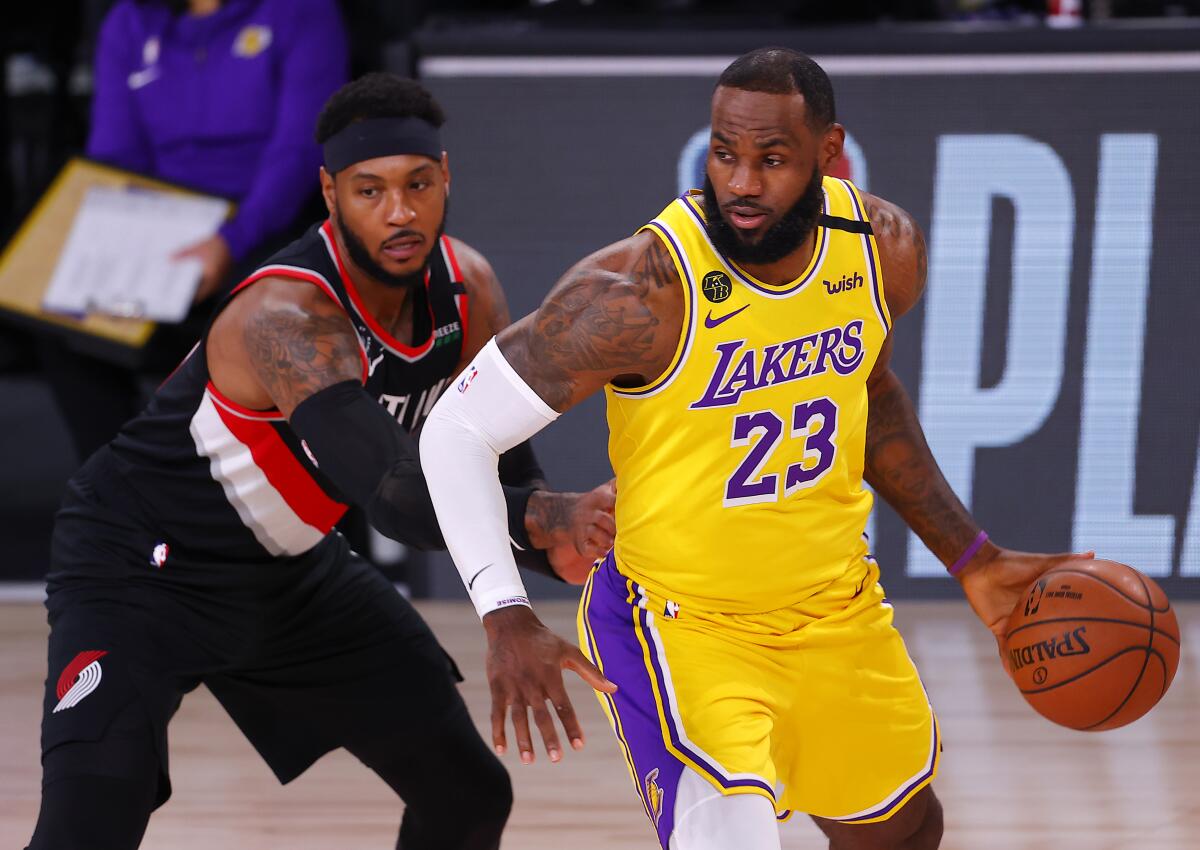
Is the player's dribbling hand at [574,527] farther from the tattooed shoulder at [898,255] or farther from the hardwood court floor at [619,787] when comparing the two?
the hardwood court floor at [619,787]

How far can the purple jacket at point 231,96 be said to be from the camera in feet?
19.5

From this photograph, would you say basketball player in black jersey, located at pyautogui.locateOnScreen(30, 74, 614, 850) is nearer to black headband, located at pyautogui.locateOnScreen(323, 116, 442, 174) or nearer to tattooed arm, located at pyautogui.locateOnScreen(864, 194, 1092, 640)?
black headband, located at pyautogui.locateOnScreen(323, 116, 442, 174)

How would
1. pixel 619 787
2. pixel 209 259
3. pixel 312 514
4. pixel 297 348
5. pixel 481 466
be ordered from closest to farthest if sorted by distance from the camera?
pixel 481 466 → pixel 297 348 → pixel 312 514 → pixel 619 787 → pixel 209 259

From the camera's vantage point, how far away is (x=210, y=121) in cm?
603

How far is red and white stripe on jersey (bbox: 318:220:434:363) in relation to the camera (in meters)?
3.37

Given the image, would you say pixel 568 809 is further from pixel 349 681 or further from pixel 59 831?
pixel 59 831

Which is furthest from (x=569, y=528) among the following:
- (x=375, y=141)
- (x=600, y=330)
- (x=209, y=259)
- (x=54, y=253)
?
(x=54, y=253)

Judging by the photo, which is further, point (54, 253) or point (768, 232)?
point (54, 253)

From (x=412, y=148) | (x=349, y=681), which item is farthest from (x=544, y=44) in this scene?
(x=349, y=681)

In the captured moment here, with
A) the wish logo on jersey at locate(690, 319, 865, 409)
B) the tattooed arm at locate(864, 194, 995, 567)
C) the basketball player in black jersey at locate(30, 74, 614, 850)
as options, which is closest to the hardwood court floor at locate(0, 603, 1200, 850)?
the basketball player in black jersey at locate(30, 74, 614, 850)

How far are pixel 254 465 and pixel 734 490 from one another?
3.36 feet

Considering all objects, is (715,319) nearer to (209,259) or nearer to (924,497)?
(924,497)

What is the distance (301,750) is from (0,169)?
6433 millimetres

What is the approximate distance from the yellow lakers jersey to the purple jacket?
3.19 m
